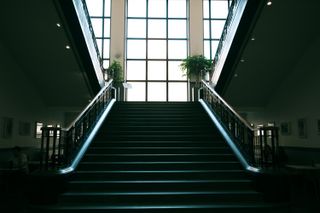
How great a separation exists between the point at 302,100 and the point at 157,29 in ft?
29.0

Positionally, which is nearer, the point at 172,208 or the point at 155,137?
the point at 172,208

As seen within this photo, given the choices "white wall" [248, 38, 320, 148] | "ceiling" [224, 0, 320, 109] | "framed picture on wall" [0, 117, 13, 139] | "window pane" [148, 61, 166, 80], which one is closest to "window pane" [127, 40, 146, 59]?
"window pane" [148, 61, 166, 80]

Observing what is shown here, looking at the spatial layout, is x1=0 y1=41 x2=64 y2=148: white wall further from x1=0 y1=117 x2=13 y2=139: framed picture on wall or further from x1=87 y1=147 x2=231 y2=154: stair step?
x1=87 y1=147 x2=231 y2=154: stair step

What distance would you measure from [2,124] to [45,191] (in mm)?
5454

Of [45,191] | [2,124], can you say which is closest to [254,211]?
[45,191]

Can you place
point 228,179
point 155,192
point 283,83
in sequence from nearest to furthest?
point 155,192 < point 228,179 < point 283,83

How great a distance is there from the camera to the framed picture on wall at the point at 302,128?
10.1 m

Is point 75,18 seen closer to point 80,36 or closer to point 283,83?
point 80,36

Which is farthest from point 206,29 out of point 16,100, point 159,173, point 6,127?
point 159,173

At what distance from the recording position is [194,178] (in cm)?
569

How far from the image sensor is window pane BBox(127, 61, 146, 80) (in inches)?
626

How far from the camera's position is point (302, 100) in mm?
10312

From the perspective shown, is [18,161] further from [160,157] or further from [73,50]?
[160,157]

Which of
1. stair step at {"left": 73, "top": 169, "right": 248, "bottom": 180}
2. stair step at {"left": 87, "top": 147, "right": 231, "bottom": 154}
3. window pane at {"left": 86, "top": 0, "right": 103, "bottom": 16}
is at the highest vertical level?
window pane at {"left": 86, "top": 0, "right": 103, "bottom": 16}
